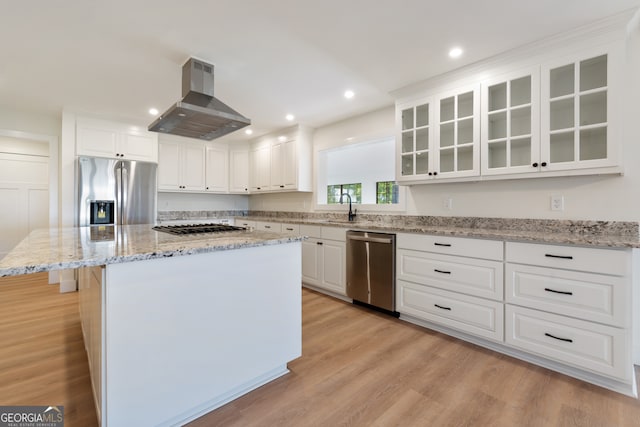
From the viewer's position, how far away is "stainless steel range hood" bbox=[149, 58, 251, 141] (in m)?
2.29

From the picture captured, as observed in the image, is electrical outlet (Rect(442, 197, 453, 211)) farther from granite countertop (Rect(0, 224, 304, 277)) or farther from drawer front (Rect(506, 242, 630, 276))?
granite countertop (Rect(0, 224, 304, 277))

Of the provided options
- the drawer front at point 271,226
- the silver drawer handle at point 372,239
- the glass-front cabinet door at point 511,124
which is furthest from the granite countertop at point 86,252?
the drawer front at point 271,226

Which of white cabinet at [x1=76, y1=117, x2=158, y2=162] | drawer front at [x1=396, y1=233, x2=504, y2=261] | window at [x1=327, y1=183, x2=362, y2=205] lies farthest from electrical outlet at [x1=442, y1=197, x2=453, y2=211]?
white cabinet at [x1=76, y1=117, x2=158, y2=162]

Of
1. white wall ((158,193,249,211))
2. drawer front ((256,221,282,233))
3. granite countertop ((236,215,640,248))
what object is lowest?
drawer front ((256,221,282,233))

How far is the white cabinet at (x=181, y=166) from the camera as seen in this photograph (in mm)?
4617

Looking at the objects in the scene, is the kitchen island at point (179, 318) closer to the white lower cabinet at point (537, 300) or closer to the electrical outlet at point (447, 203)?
the white lower cabinet at point (537, 300)

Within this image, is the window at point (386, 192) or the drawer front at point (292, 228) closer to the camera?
the window at point (386, 192)

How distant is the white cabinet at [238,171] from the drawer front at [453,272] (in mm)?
3609

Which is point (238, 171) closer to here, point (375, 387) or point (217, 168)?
point (217, 168)

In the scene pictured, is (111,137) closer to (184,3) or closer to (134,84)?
(134,84)

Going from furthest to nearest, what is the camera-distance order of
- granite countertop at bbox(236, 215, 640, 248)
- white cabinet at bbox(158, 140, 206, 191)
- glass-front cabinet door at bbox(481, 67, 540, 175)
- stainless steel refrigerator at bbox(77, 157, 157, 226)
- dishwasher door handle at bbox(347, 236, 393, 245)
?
white cabinet at bbox(158, 140, 206, 191)
stainless steel refrigerator at bbox(77, 157, 157, 226)
dishwasher door handle at bbox(347, 236, 393, 245)
glass-front cabinet door at bbox(481, 67, 540, 175)
granite countertop at bbox(236, 215, 640, 248)

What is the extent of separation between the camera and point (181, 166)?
4.81 metres

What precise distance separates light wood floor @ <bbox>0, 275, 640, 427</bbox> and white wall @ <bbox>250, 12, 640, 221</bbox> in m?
1.19

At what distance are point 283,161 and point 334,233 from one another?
185cm
